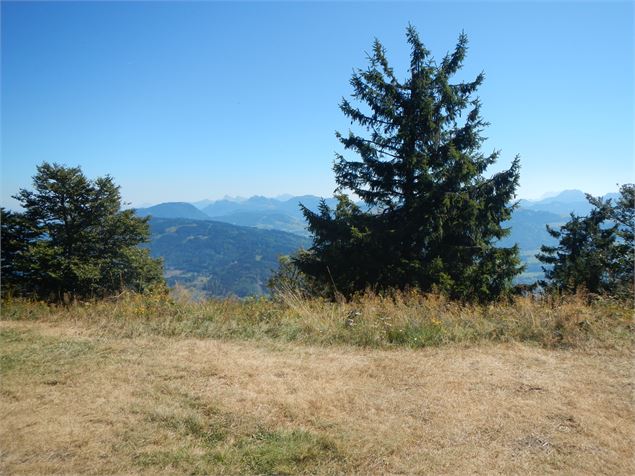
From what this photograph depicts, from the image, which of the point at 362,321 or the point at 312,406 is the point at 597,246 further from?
the point at 312,406

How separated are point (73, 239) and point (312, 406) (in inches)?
1252

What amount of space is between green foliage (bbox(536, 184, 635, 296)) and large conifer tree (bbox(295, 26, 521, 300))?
10816 millimetres

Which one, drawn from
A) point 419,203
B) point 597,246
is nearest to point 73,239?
point 419,203

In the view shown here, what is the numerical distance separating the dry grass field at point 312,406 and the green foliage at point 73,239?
2209cm

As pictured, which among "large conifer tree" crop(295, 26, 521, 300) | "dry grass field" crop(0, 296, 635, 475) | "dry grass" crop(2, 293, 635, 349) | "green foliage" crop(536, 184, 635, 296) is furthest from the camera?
"green foliage" crop(536, 184, 635, 296)

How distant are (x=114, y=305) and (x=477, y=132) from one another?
1313cm

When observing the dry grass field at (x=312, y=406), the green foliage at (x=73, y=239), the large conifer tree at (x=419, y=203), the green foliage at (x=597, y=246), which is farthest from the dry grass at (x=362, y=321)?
the green foliage at (x=73, y=239)

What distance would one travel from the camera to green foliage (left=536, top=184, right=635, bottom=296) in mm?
22656

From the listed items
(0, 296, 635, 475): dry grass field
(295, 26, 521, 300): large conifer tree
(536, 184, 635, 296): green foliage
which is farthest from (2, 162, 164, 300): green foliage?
(536, 184, 635, 296): green foliage

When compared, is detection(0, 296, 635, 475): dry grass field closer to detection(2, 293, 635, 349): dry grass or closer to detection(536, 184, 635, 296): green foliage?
detection(2, 293, 635, 349): dry grass

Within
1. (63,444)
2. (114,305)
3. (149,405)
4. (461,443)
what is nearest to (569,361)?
(461,443)

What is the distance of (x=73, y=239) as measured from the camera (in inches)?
1146

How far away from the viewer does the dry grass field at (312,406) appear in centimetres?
291

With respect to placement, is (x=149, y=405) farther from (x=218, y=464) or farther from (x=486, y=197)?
(x=486, y=197)
